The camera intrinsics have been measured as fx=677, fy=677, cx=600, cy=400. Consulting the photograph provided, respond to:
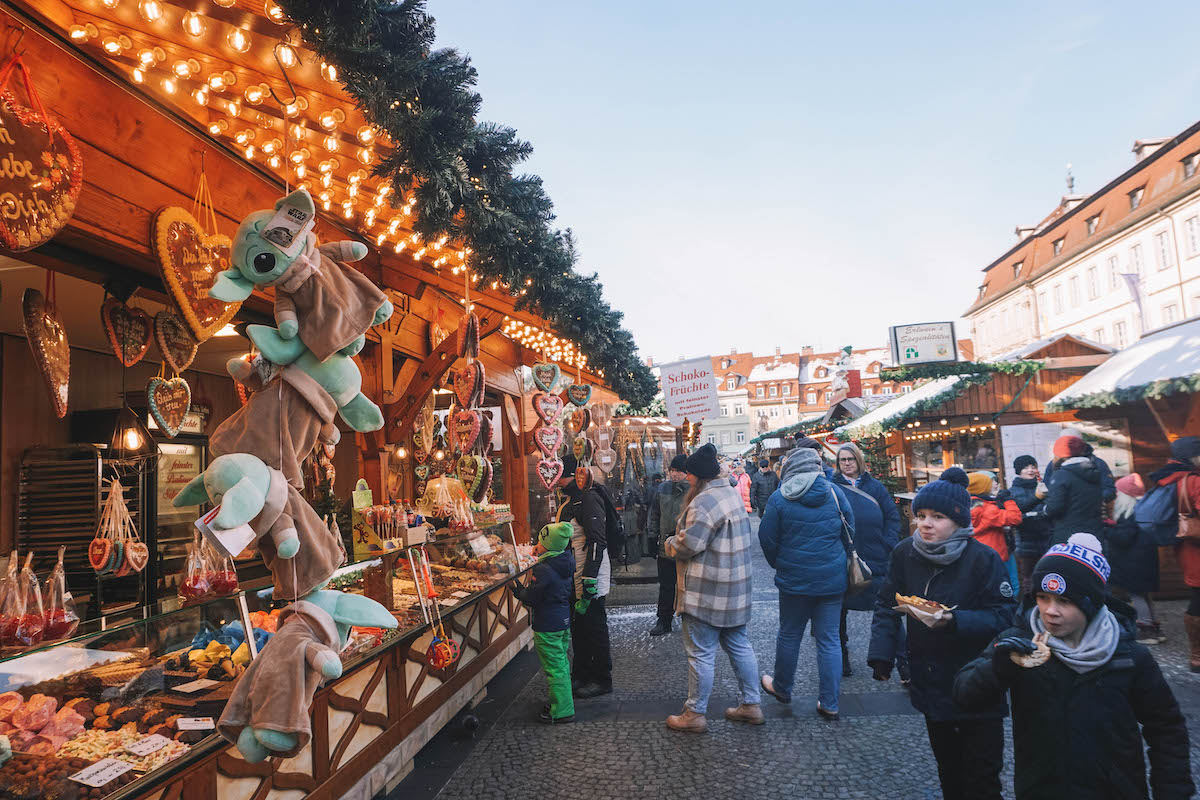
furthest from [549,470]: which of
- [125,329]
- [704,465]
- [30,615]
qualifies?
[30,615]

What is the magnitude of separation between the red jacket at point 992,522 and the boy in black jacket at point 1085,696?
427 centimetres

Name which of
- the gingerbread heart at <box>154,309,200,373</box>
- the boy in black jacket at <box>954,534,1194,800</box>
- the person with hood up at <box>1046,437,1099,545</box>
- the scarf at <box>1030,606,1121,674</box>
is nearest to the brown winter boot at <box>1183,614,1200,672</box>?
the person with hood up at <box>1046,437,1099,545</box>

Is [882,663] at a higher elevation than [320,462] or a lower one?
lower

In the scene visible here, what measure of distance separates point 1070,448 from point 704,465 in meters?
4.39

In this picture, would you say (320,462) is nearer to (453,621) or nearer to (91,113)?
(453,621)

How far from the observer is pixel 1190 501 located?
5902 mm

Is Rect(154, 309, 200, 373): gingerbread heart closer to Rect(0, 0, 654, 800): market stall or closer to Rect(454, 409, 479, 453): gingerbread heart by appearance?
Rect(0, 0, 654, 800): market stall

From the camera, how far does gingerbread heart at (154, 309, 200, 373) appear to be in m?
3.93

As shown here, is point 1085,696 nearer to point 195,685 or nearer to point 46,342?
point 195,685

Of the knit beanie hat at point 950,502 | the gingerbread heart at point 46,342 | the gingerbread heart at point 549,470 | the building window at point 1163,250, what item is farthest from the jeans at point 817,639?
the building window at point 1163,250

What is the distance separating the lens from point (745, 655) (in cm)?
513

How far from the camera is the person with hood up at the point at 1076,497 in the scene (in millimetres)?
6707

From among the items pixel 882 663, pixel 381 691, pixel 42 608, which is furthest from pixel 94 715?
pixel 882 663

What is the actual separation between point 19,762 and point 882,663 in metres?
3.61
